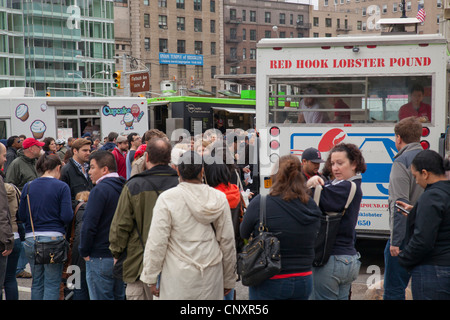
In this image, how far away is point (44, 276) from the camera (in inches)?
227

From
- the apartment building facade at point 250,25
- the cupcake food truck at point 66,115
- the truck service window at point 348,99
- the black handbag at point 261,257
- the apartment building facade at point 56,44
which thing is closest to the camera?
the black handbag at point 261,257

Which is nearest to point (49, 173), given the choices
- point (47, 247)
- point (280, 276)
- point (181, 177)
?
point (47, 247)

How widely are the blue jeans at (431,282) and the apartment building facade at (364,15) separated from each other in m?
102

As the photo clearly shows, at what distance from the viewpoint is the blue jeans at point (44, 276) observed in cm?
564

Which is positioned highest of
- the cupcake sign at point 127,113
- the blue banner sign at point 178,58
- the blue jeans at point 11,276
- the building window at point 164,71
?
the building window at point 164,71

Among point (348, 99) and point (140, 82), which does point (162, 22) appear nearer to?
point (140, 82)

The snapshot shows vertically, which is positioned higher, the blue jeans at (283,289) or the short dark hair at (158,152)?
the short dark hair at (158,152)

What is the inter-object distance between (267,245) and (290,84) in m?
4.86

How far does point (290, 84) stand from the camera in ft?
28.1

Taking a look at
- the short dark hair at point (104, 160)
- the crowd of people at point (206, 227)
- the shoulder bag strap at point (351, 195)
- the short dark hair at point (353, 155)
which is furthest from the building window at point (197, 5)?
the shoulder bag strap at point (351, 195)

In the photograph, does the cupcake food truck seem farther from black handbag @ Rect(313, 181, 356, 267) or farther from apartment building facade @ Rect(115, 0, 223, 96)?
apartment building facade @ Rect(115, 0, 223, 96)

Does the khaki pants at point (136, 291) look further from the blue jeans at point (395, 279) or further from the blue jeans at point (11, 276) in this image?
the blue jeans at point (395, 279)

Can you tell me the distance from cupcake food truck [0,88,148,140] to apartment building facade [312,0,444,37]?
8759 centimetres

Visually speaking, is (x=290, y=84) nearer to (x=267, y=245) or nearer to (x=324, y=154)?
(x=324, y=154)
